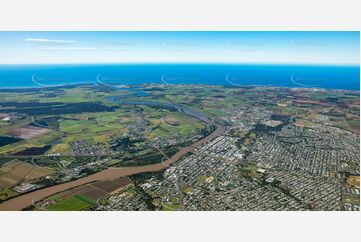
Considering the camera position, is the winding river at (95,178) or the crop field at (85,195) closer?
the crop field at (85,195)

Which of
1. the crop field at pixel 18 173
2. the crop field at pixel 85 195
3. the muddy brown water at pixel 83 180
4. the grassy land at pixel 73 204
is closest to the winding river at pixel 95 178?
the muddy brown water at pixel 83 180

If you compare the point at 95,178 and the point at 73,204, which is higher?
the point at 73,204

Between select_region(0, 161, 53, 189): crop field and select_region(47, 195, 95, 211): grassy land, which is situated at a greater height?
select_region(47, 195, 95, 211): grassy land

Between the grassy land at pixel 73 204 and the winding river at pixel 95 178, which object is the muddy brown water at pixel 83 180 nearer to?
the winding river at pixel 95 178

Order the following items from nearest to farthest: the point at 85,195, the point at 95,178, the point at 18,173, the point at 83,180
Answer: the point at 85,195 < the point at 83,180 < the point at 95,178 < the point at 18,173

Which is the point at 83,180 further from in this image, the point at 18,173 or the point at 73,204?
the point at 18,173

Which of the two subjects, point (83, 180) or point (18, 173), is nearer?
point (83, 180)

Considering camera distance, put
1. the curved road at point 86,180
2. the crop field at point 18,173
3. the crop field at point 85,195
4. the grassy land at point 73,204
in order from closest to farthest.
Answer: the grassy land at point 73,204, the crop field at point 85,195, the curved road at point 86,180, the crop field at point 18,173

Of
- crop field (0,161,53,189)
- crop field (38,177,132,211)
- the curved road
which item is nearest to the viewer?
crop field (38,177,132,211)

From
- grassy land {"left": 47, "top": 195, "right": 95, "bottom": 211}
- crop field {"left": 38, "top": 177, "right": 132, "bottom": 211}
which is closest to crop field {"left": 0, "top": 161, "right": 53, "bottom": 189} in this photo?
crop field {"left": 38, "top": 177, "right": 132, "bottom": 211}

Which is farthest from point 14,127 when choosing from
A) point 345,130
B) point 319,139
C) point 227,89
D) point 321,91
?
point 321,91

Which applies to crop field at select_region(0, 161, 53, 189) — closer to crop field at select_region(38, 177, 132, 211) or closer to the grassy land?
crop field at select_region(38, 177, 132, 211)

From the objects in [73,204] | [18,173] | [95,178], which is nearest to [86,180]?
[95,178]
